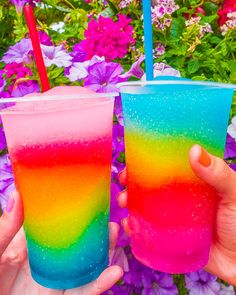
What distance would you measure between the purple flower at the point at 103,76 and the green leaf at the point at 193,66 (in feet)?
1.43

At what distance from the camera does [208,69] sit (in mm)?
1971

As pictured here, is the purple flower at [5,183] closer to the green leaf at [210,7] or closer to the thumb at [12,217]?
the thumb at [12,217]

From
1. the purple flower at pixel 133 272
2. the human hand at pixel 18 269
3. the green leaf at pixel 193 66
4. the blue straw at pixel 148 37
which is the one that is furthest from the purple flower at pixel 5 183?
the green leaf at pixel 193 66

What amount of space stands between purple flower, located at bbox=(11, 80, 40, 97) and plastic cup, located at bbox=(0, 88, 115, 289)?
526 mm

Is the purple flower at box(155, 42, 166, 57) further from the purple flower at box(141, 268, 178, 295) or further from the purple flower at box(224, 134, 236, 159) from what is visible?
the purple flower at box(141, 268, 178, 295)

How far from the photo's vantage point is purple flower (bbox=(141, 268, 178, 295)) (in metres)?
1.64

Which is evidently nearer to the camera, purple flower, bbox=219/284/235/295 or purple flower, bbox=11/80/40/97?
purple flower, bbox=11/80/40/97

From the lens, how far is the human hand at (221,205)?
0.97 metres

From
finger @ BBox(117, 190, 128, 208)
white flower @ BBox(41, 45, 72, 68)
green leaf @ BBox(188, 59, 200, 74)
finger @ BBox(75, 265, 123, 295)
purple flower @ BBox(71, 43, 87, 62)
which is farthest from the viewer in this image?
green leaf @ BBox(188, 59, 200, 74)

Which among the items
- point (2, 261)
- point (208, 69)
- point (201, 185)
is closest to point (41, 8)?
point (208, 69)

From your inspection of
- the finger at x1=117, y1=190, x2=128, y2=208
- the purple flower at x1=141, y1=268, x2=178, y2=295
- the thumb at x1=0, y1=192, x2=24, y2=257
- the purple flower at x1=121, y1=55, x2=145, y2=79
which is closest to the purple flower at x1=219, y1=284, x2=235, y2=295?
the purple flower at x1=141, y1=268, x2=178, y2=295

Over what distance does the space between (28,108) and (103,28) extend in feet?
2.40

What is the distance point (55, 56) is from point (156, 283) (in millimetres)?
809

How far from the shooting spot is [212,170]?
3.25 feet
